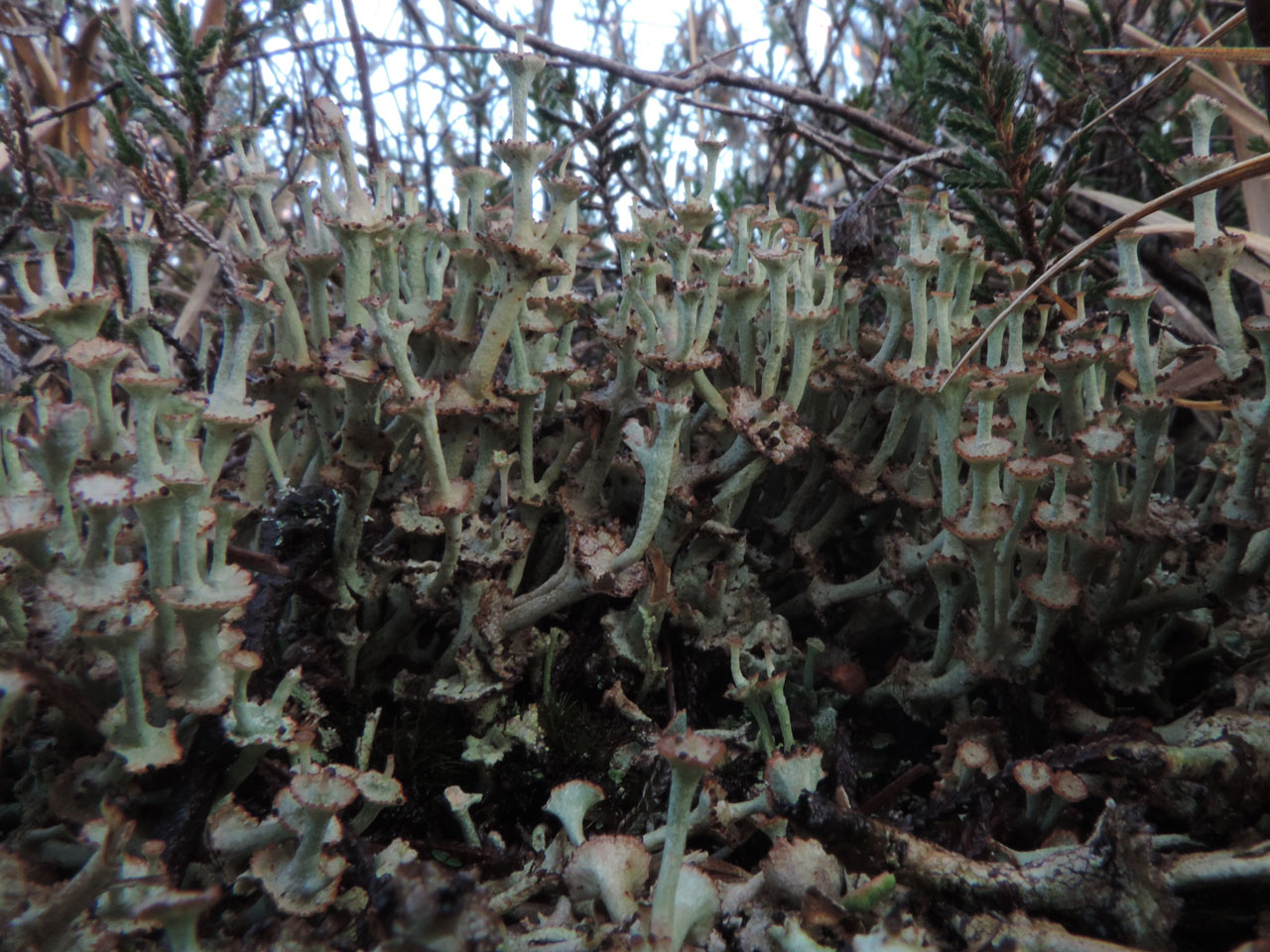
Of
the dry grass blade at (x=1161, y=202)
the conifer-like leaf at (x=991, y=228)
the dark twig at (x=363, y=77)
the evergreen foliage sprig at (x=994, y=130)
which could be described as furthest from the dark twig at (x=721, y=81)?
the dry grass blade at (x=1161, y=202)

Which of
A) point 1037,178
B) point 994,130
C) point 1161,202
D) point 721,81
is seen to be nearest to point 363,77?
point 721,81

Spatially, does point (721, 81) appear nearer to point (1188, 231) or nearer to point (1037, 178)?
point (1037, 178)

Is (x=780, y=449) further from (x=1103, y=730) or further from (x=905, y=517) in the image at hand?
(x=1103, y=730)

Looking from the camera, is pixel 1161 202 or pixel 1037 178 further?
pixel 1037 178

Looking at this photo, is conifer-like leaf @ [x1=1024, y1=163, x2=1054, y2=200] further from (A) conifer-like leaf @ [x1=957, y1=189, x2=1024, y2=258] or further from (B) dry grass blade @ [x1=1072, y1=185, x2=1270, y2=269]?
(B) dry grass blade @ [x1=1072, y1=185, x2=1270, y2=269]

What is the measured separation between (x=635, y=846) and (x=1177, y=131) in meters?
3.27

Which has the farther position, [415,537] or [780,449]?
[415,537]

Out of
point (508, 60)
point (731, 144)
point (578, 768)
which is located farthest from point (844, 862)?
point (731, 144)

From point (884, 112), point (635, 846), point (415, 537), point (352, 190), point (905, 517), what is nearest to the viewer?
point (635, 846)

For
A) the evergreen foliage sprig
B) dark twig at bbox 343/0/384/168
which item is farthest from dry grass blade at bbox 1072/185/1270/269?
dark twig at bbox 343/0/384/168

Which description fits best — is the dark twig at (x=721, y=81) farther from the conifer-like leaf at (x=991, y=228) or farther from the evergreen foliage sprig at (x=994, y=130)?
the conifer-like leaf at (x=991, y=228)

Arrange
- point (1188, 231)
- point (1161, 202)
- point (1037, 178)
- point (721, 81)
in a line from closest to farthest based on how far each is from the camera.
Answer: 1. point (1161, 202)
2. point (1037, 178)
3. point (1188, 231)
4. point (721, 81)

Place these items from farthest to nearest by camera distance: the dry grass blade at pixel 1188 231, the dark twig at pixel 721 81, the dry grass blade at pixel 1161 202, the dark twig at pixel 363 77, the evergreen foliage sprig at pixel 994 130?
the dark twig at pixel 363 77, the dark twig at pixel 721 81, the dry grass blade at pixel 1188 231, the evergreen foliage sprig at pixel 994 130, the dry grass blade at pixel 1161 202

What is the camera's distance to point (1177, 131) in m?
3.03
